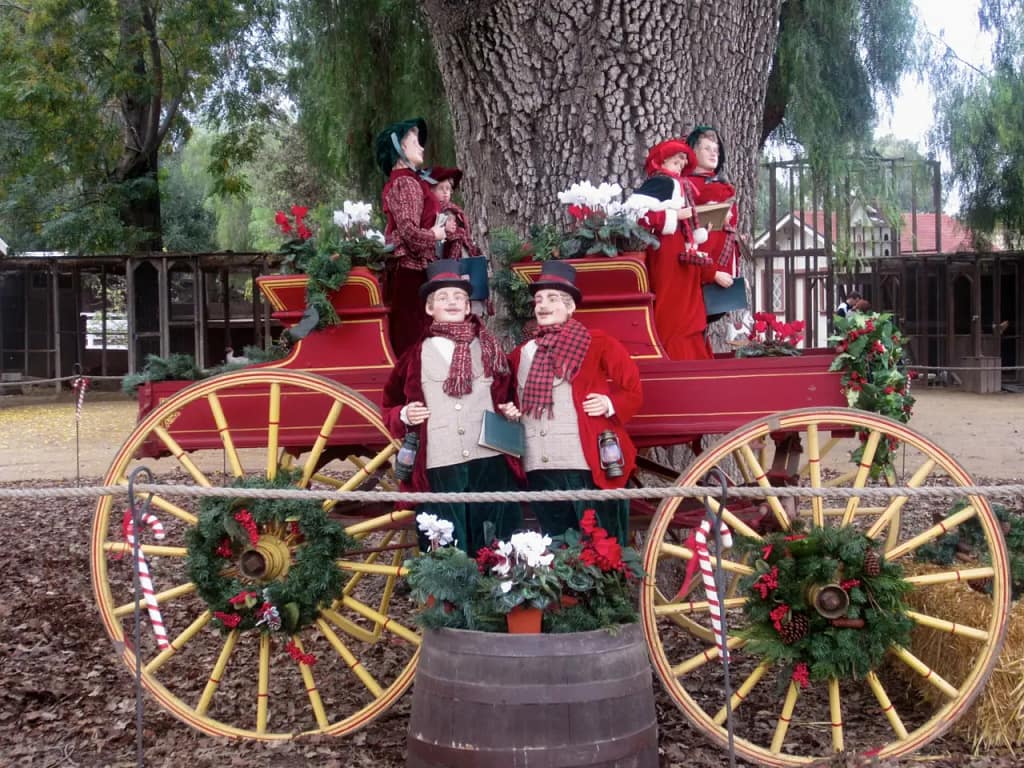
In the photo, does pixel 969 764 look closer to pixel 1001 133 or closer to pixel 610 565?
pixel 610 565

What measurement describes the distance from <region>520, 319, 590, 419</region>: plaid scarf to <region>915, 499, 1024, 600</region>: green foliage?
153 centimetres

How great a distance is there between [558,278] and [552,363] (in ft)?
1.01

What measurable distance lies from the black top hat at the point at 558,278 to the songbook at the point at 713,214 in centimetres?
100

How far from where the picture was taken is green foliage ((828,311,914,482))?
13.4 feet

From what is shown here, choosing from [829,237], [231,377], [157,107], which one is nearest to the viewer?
[231,377]

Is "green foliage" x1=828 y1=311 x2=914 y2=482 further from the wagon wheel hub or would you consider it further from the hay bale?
the wagon wheel hub

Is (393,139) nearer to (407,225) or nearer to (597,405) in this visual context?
(407,225)

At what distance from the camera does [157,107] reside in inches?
782

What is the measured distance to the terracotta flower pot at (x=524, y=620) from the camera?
3535 millimetres

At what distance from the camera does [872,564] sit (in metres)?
3.84

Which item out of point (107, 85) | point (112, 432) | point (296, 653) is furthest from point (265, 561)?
point (107, 85)

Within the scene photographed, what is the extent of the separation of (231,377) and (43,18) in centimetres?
1529

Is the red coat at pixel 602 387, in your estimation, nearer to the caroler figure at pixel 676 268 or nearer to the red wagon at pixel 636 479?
the red wagon at pixel 636 479

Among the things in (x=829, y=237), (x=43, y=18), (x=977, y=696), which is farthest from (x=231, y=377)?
(x=43, y=18)
